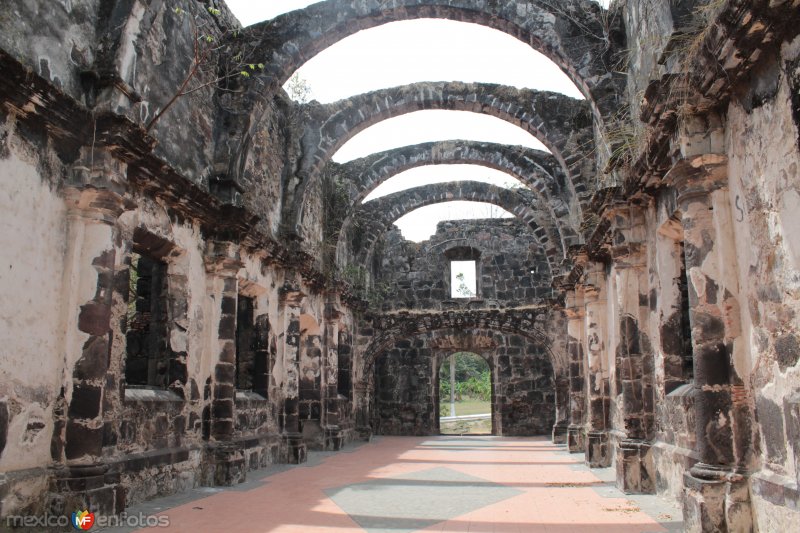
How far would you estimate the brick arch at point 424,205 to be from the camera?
57.8ft

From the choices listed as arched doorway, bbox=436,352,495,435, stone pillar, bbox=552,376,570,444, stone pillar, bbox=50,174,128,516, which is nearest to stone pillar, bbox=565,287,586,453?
stone pillar, bbox=552,376,570,444

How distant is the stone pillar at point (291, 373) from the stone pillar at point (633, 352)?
5.78 meters

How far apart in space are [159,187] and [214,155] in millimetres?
2188

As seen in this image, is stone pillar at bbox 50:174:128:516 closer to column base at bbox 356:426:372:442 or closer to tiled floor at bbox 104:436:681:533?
tiled floor at bbox 104:436:681:533

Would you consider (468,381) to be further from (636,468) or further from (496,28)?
(636,468)

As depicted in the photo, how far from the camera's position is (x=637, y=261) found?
8.40 metres

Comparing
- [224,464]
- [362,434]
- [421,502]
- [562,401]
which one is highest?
[562,401]

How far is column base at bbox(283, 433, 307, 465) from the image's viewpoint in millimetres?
11773

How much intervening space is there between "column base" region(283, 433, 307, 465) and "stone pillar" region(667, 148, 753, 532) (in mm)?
7761

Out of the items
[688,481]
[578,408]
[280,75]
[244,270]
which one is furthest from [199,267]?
[578,408]

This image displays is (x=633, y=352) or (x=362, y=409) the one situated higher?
(x=633, y=352)

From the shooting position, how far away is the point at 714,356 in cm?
516

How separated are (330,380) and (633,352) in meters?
8.25

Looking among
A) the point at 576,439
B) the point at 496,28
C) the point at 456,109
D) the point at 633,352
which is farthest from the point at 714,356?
the point at 576,439
